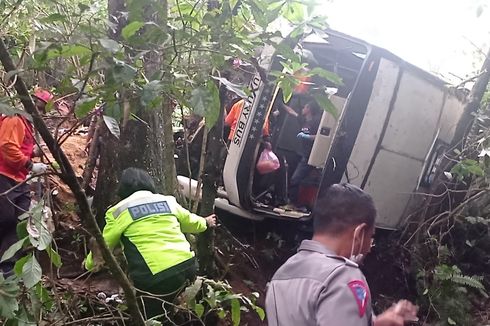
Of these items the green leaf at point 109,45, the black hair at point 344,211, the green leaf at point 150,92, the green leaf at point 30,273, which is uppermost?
the green leaf at point 109,45

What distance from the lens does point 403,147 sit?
5.92 m

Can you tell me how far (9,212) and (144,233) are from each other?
4.46ft

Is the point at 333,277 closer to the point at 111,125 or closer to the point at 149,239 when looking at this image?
the point at 111,125

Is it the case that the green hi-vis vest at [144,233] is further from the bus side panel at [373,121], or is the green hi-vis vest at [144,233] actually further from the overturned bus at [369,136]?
Result: the bus side panel at [373,121]

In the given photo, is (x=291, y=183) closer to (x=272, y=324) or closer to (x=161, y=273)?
(x=161, y=273)

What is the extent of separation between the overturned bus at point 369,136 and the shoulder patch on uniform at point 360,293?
10.8ft

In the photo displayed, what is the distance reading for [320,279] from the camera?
181cm

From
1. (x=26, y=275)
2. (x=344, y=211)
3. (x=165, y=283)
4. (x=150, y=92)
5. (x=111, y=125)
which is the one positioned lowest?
(x=165, y=283)

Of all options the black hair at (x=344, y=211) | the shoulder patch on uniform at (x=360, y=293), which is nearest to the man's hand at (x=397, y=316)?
the shoulder patch on uniform at (x=360, y=293)

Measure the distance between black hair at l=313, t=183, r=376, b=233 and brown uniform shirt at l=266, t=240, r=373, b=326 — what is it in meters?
0.09

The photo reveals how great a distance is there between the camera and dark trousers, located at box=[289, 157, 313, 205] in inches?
257

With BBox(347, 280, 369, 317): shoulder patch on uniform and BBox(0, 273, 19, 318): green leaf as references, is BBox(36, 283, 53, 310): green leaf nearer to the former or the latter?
BBox(0, 273, 19, 318): green leaf

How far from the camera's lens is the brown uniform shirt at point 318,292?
1728mm

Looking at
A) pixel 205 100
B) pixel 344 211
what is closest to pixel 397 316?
pixel 344 211
